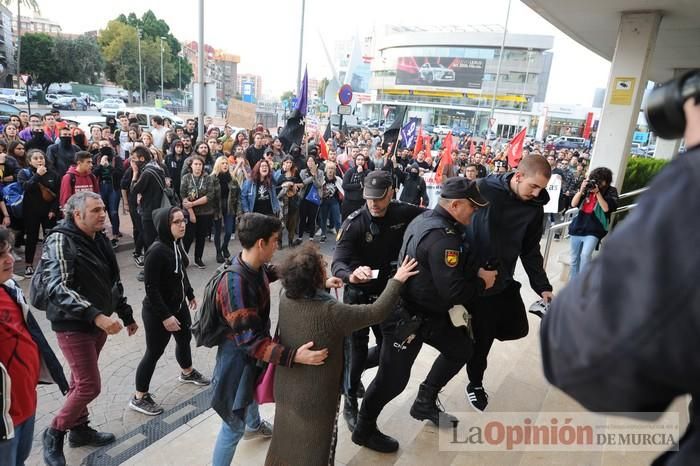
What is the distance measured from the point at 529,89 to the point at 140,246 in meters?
75.0

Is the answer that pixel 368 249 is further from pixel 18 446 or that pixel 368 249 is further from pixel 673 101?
pixel 673 101

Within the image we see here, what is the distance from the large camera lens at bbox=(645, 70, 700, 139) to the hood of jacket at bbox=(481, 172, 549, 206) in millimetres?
2611

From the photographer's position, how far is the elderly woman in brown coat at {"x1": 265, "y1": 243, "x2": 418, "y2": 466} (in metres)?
2.37

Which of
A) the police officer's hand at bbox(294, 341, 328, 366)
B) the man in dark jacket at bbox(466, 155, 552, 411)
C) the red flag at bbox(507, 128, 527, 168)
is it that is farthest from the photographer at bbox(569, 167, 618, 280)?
the red flag at bbox(507, 128, 527, 168)

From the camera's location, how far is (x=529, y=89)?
7131 centimetres

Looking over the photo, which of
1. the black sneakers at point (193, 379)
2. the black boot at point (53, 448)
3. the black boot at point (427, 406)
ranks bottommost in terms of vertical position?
the black sneakers at point (193, 379)

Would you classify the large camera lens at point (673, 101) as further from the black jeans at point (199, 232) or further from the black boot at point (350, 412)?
the black jeans at point (199, 232)

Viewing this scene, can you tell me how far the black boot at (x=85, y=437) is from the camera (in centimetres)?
335

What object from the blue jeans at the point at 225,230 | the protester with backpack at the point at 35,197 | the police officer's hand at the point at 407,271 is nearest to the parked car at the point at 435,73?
the blue jeans at the point at 225,230

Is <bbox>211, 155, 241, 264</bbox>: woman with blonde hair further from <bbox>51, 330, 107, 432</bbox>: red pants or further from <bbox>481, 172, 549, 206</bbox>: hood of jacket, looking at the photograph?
<bbox>481, 172, 549, 206</bbox>: hood of jacket

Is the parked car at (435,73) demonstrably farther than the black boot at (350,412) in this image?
Yes

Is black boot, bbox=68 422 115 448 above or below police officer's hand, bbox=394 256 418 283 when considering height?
below

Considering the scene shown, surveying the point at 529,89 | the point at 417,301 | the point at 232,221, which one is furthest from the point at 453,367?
the point at 529,89

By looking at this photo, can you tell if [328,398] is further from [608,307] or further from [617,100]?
[617,100]
